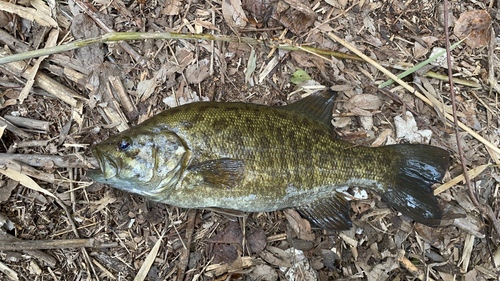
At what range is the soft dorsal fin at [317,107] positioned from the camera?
10.0 ft

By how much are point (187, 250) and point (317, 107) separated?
193 centimetres

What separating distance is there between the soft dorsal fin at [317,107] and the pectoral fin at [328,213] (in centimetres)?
79

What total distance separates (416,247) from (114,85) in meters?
3.60

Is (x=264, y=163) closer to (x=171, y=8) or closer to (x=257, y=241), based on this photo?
(x=257, y=241)

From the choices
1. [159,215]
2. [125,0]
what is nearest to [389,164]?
[159,215]

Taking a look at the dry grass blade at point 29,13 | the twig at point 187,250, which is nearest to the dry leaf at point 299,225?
the twig at point 187,250

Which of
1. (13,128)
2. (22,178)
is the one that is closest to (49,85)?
(13,128)

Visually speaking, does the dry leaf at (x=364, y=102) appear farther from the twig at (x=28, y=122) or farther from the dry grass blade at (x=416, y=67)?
the twig at (x=28, y=122)

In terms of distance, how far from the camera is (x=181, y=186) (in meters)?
2.62

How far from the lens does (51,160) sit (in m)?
2.86

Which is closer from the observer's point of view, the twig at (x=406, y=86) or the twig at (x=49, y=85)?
the twig at (x=49, y=85)

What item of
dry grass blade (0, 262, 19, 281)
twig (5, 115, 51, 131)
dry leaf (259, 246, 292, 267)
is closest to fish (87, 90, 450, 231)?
dry leaf (259, 246, 292, 267)

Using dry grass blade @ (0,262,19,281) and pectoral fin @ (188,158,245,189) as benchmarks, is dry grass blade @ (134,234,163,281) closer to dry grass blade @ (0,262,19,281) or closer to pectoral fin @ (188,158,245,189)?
pectoral fin @ (188,158,245,189)

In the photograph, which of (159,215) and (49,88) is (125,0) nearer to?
(49,88)
